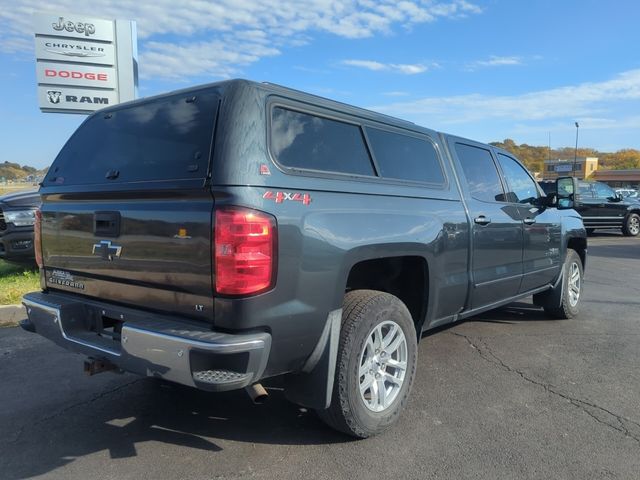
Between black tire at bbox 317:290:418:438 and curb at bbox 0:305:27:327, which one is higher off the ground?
black tire at bbox 317:290:418:438

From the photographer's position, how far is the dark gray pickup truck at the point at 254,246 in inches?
100

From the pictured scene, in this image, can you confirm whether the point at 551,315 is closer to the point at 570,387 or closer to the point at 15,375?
the point at 570,387

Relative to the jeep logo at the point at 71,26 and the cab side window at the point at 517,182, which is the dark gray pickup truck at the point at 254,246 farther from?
the jeep logo at the point at 71,26

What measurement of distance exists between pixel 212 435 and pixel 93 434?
0.76 metres

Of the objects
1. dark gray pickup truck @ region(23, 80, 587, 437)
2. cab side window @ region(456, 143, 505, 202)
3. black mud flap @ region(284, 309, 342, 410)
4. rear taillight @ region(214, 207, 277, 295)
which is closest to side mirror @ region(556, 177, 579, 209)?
cab side window @ region(456, 143, 505, 202)

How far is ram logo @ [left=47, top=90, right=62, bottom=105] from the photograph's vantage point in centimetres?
1056

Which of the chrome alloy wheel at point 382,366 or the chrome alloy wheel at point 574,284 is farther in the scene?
the chrome alloy wheel at point 574,284

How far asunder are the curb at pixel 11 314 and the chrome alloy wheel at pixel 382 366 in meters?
4.59

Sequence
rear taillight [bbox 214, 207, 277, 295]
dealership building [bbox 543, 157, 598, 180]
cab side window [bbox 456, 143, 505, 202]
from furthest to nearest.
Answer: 1. dealership building [bbox 543, 157, 598, 180]
2. cab side window [bbox 456, 143, 505, 202]
3. rear taillight [bbox 214, 207, 277, 295]

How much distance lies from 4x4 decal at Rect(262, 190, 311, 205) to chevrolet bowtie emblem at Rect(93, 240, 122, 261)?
985 mm

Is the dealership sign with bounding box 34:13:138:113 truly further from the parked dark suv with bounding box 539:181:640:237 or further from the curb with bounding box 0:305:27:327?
the parked dark suv with bounding box 539:181:640:237

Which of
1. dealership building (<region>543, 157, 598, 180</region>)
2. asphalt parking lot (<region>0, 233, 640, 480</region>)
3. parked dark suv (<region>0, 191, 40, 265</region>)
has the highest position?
dealership building (<region>543, 157, 598, 180</region>)

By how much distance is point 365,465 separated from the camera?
293 centimetres

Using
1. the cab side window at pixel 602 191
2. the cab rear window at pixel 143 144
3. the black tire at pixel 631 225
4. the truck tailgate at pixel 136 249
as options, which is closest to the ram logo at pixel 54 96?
the cab rear window at pixel 143 144
